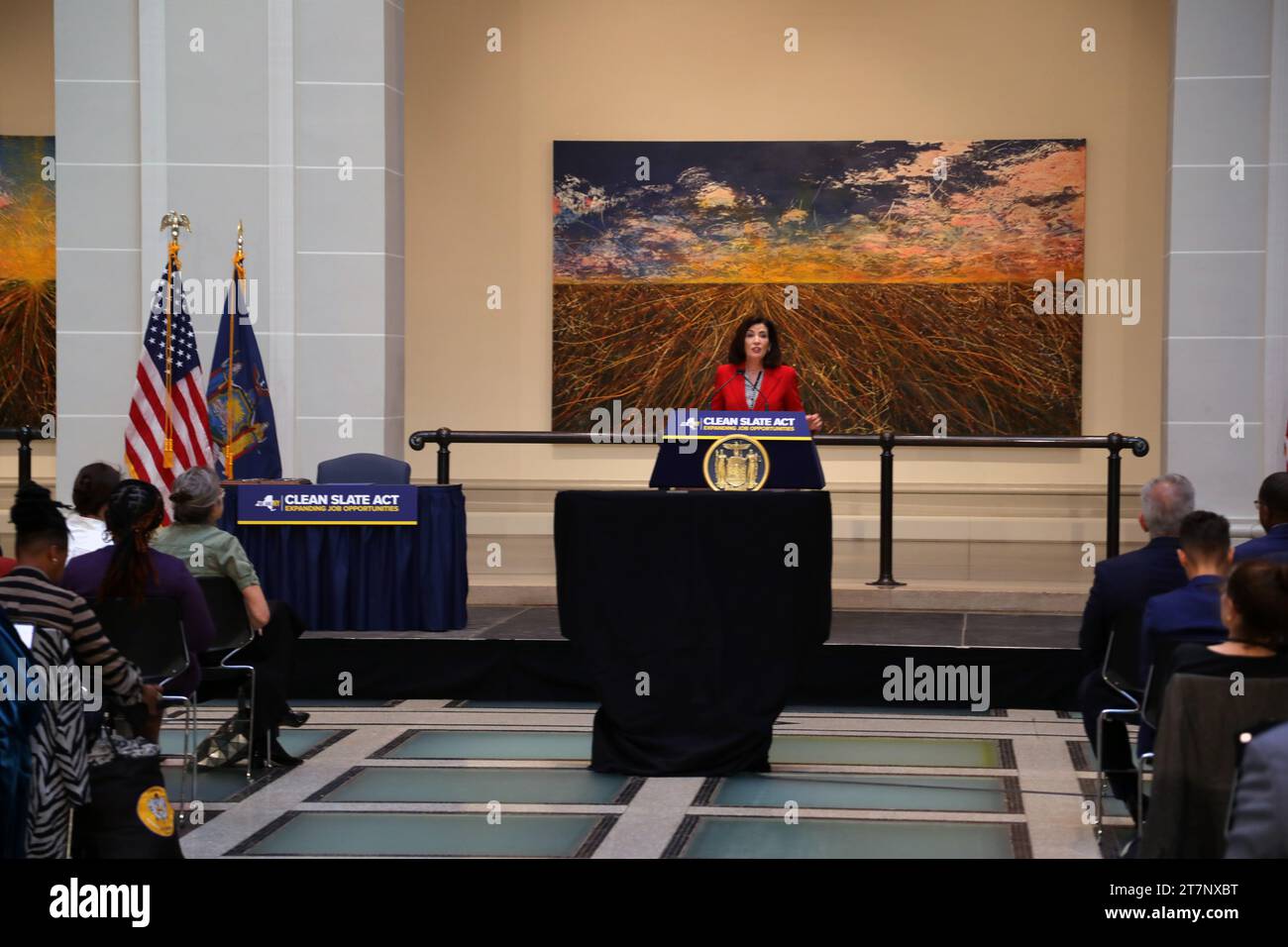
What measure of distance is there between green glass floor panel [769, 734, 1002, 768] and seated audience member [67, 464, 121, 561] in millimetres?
2873

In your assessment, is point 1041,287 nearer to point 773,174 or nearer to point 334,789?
point 773,174

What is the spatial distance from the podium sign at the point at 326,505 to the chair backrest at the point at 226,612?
2557 mm

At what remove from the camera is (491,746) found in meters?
7.29

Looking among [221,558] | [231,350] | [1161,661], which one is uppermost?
[231,350]

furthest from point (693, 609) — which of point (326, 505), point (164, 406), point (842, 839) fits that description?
point (164, 406)

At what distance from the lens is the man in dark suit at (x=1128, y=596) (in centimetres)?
567

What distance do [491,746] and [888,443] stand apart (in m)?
4.61

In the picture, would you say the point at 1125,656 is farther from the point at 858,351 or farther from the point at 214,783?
the point at 858,351

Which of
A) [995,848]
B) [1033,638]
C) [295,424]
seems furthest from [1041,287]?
[995,848]

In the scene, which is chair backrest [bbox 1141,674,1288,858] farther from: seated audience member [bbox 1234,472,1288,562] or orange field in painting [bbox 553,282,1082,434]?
orange field in painting [bbox 553,282,1082,434]

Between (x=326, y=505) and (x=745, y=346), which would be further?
(x=326, y=505)

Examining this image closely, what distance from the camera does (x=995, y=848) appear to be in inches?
216

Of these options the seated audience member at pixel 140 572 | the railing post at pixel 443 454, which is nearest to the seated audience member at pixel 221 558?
the seated audience member at pixel 140 572

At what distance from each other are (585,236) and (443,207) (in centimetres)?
116
